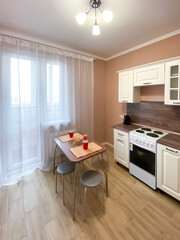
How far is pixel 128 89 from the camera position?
2.42 metres

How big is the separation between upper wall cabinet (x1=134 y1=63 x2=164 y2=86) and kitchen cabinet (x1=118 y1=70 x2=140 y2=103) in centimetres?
13

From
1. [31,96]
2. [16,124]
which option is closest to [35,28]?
[31,96]

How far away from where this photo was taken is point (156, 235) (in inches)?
49.8

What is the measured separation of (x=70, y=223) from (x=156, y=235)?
0.99 meters

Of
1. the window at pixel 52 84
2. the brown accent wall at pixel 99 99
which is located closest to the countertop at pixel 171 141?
the brown accent wall at pixel 99 99

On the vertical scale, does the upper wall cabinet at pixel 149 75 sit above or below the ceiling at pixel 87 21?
below

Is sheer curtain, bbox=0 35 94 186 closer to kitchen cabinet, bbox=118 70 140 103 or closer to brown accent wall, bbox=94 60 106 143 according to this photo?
brown accent wall, bbox=94 60 106 143

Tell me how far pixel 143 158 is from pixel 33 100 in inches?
90.5

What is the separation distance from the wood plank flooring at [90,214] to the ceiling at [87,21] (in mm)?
2642

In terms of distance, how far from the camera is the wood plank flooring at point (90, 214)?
1282 mm

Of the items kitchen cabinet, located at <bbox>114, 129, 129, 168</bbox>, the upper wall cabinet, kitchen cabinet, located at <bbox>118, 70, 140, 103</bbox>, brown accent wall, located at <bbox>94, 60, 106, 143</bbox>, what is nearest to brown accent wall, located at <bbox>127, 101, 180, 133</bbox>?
kitchen cabinet, located at <bbox>118, 70, 140, 103</bbox>

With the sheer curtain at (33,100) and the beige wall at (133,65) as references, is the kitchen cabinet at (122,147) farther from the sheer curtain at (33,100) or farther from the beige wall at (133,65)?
the sheer curtain at (33,100)

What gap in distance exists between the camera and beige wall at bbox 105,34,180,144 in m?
2.05

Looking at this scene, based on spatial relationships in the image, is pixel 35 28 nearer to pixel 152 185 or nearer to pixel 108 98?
pixel 108 98
